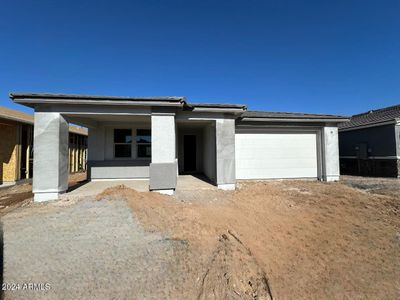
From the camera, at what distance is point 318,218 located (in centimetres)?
525

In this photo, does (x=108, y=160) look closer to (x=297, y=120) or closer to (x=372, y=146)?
(x=297, y=120)

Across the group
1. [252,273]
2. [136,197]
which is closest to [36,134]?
[136,197]

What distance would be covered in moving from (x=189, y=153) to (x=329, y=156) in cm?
764

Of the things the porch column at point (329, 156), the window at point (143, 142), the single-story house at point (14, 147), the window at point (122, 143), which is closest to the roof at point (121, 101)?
the window at point (143, 142)

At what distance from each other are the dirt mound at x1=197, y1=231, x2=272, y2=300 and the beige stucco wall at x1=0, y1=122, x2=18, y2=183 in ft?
41.1

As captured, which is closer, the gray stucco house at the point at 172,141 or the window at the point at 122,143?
the gray stucco house at the point at 172,141

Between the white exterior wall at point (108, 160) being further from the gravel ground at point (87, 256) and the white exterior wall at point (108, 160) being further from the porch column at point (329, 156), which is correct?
the porch column at point (329, 156)

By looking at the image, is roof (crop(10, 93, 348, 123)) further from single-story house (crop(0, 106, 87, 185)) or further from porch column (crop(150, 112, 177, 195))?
single-story house (crop(0, 106, 87, 185))

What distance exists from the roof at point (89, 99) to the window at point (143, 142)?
3.70 meters

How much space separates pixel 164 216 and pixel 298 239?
122 inches

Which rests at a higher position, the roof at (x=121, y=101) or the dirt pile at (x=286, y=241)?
the roof at (x=121, y=101)

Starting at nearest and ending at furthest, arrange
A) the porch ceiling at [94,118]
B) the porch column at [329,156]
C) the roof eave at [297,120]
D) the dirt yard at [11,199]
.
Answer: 1. the dirt yard at [11,199]
2. the porch ceiling at [94,118]
3. the roof eave at [297,120]
4. the porch column at [329,156]

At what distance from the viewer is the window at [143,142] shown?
1066 centimetres

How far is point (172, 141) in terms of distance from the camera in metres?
7.35
